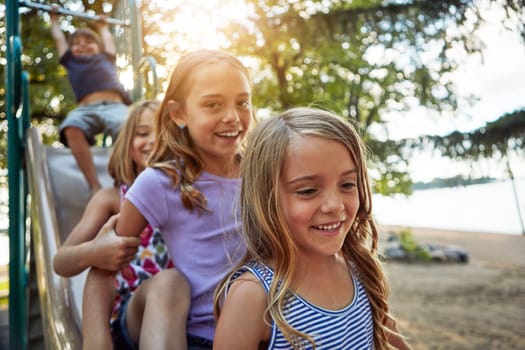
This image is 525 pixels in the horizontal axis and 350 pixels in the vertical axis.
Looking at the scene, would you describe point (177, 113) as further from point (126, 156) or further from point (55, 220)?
point (55, 220)

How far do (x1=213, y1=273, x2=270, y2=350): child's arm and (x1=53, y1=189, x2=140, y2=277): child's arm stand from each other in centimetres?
43

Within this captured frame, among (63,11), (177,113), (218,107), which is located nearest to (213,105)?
(218,107)

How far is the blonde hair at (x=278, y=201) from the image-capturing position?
1.16 m

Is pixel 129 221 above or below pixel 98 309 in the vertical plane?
above

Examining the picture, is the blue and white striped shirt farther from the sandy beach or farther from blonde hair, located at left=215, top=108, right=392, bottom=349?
the sandy beach

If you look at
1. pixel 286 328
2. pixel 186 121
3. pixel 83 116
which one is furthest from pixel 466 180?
pixel 286 328

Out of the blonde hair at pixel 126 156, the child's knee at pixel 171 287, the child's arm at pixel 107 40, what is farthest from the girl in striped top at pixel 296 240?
the child's arm at pixel 107 40

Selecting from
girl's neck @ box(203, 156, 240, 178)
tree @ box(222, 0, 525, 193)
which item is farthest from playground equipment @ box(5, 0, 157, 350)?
tree @ box(222, 0, 525, 193)

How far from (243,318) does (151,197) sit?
1.63ft

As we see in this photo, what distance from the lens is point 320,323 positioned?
1.16 m

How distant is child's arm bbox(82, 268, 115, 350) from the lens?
4.65 ft

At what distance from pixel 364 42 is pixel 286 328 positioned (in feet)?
20.0

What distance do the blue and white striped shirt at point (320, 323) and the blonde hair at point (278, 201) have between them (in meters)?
0.02

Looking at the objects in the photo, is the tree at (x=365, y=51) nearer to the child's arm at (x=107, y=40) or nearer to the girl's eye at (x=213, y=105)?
the child's arm at (x=107, y=40)
